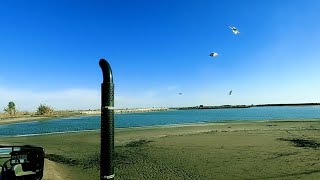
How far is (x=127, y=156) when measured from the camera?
1641 centimetres

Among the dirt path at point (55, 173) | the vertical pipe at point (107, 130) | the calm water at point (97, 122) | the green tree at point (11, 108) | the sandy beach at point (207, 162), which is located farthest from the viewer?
the green tree at point (11, 108)

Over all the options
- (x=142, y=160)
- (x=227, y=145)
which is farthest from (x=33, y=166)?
(x=227, y=145)

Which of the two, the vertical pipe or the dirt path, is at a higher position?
the vertical pipe

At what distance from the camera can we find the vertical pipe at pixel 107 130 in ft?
11.0

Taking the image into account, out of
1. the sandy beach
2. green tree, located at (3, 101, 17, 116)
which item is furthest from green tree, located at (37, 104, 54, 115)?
the sandy beach

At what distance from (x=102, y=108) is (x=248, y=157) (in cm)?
1305

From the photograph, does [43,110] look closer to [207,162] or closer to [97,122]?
[97,122]

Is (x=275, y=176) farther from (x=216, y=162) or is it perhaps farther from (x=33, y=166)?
(x=33, y=166)

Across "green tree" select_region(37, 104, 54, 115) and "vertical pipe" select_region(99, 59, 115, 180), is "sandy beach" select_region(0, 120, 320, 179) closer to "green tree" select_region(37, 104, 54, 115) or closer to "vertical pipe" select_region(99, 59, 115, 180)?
"vertical pipe" select_region(99, 59, 115, 180)

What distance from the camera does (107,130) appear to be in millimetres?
3363

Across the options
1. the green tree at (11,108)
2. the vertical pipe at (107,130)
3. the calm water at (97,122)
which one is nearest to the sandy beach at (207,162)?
the vertical pipe at (107,130)

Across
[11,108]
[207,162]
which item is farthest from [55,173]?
[11,108]

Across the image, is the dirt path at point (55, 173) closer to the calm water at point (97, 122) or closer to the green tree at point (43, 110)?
the calm water at point (97, 122)

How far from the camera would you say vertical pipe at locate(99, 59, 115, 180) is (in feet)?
11.0
